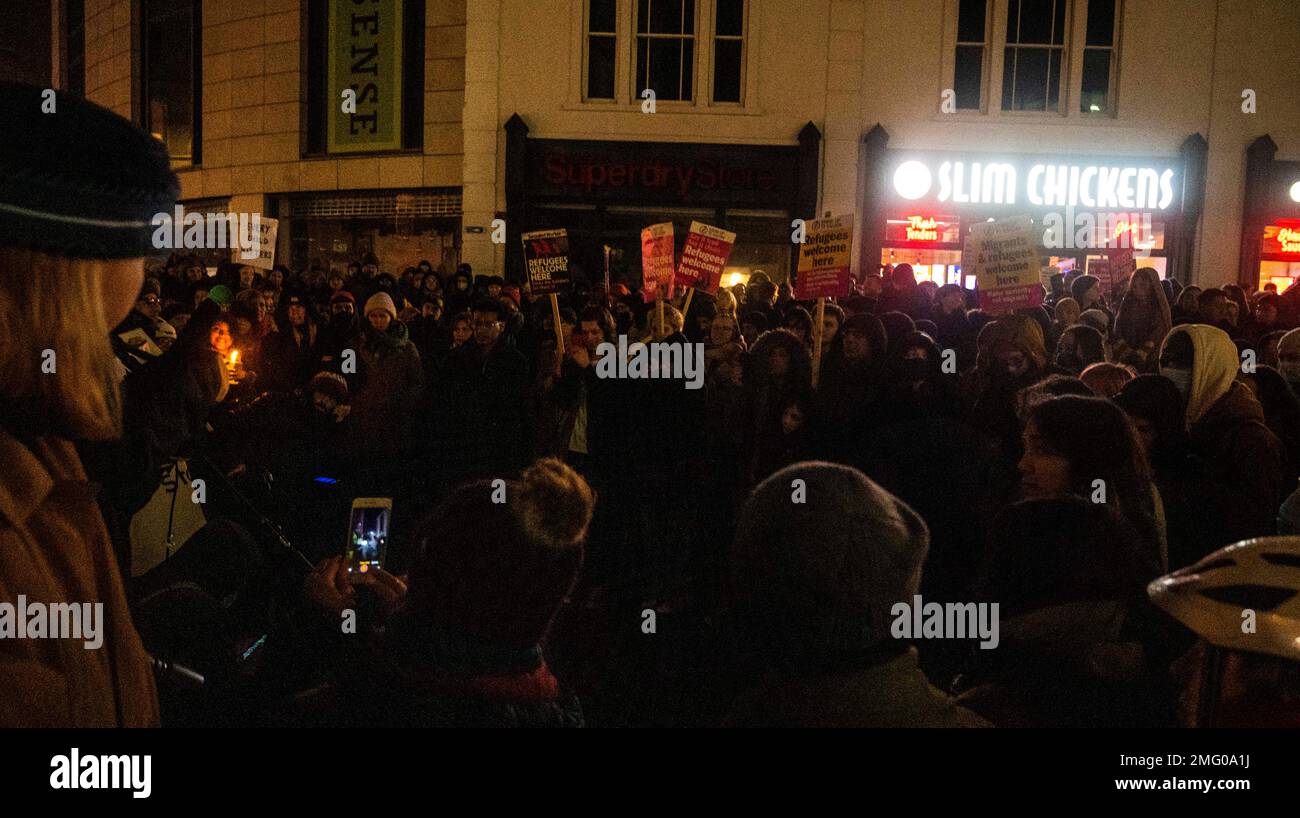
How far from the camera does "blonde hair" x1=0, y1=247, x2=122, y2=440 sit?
3.93 feet

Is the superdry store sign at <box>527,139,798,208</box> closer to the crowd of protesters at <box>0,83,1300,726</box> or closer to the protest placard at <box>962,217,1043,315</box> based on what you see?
the crowd of protesters at <box>0,83,1300,726</box>

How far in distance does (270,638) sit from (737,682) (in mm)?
2766

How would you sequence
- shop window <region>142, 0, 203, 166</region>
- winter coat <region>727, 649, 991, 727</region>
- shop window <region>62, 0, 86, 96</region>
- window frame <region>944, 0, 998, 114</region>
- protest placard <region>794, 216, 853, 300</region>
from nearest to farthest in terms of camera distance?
winter coat <region>727, 649, 991, 727</region> < protest placard <region>794, 216, 853, 300</region> < window frame <region>944, 0, 998, 114</region> < shop window <region>142, 0, 203, 166</region> < shop window <region>62, 0, 86, 96</region>

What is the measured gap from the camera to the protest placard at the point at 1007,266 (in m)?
8.10

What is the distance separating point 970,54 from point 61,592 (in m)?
19.3

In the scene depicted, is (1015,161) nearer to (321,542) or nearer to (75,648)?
(321,542)

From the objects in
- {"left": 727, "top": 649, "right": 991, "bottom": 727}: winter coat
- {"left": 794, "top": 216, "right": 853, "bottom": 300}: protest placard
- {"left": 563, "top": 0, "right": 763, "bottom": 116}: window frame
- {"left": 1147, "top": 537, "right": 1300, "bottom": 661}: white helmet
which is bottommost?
{"left": 727, "top": 649, "right": 991, "bottom": 727}: winter coat

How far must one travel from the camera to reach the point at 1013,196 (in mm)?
18141

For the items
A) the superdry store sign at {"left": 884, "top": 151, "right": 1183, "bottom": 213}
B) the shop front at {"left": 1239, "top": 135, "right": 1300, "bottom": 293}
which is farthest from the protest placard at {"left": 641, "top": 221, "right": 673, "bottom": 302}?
the shop front at {"left": 1239, "top": 135, "right": 1300, "bottom": 293}

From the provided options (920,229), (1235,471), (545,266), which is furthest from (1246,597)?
(920,229)

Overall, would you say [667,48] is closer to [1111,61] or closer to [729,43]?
[729,43]

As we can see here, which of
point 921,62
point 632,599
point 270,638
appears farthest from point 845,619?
point 921,62

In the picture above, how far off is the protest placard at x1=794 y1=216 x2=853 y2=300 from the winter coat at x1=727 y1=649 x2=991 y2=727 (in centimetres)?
704

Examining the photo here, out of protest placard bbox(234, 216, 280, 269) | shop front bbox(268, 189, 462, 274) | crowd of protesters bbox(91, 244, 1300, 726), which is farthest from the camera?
shop front bbox(268, 189, 462, 274)
